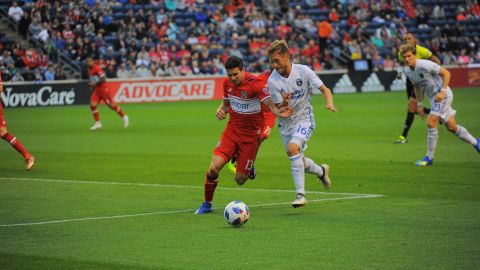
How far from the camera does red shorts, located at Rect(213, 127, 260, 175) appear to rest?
12.4 meters

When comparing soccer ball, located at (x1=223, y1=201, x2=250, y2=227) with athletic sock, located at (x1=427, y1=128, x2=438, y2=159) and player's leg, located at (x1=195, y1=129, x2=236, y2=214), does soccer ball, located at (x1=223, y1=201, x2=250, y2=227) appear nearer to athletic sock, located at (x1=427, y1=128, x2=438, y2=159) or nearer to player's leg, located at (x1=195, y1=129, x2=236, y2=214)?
player's leg, located at (x1=195, y1=129, x2=236, y2=214)

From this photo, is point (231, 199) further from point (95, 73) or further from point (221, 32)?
point (221, 32)

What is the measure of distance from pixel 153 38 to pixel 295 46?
7.48 m

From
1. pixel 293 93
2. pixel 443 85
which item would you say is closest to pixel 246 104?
pixel 293 93

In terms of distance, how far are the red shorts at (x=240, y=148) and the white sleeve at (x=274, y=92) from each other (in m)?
0.56

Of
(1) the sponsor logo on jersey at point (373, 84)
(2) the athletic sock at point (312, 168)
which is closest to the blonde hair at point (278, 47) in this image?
(2) the athletic sock at point (312, 168)

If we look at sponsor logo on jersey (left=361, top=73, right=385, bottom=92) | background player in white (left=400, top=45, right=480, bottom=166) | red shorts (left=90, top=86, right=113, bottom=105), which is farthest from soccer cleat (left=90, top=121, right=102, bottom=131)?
sponsor logo on jersey (left=361, top=73, right=385, bottom=92)

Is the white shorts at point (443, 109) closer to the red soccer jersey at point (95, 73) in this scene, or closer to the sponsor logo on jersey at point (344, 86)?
the red soccer jersey at point (95, 73)

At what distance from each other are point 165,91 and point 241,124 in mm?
28834

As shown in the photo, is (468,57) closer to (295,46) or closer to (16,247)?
(295,46)

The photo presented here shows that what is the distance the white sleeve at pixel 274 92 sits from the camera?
1254 centimetres

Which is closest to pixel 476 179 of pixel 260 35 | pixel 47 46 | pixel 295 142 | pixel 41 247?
pixel 295 142

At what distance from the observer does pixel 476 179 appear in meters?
15.3

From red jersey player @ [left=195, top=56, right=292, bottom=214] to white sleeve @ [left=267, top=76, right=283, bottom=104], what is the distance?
236 mm
